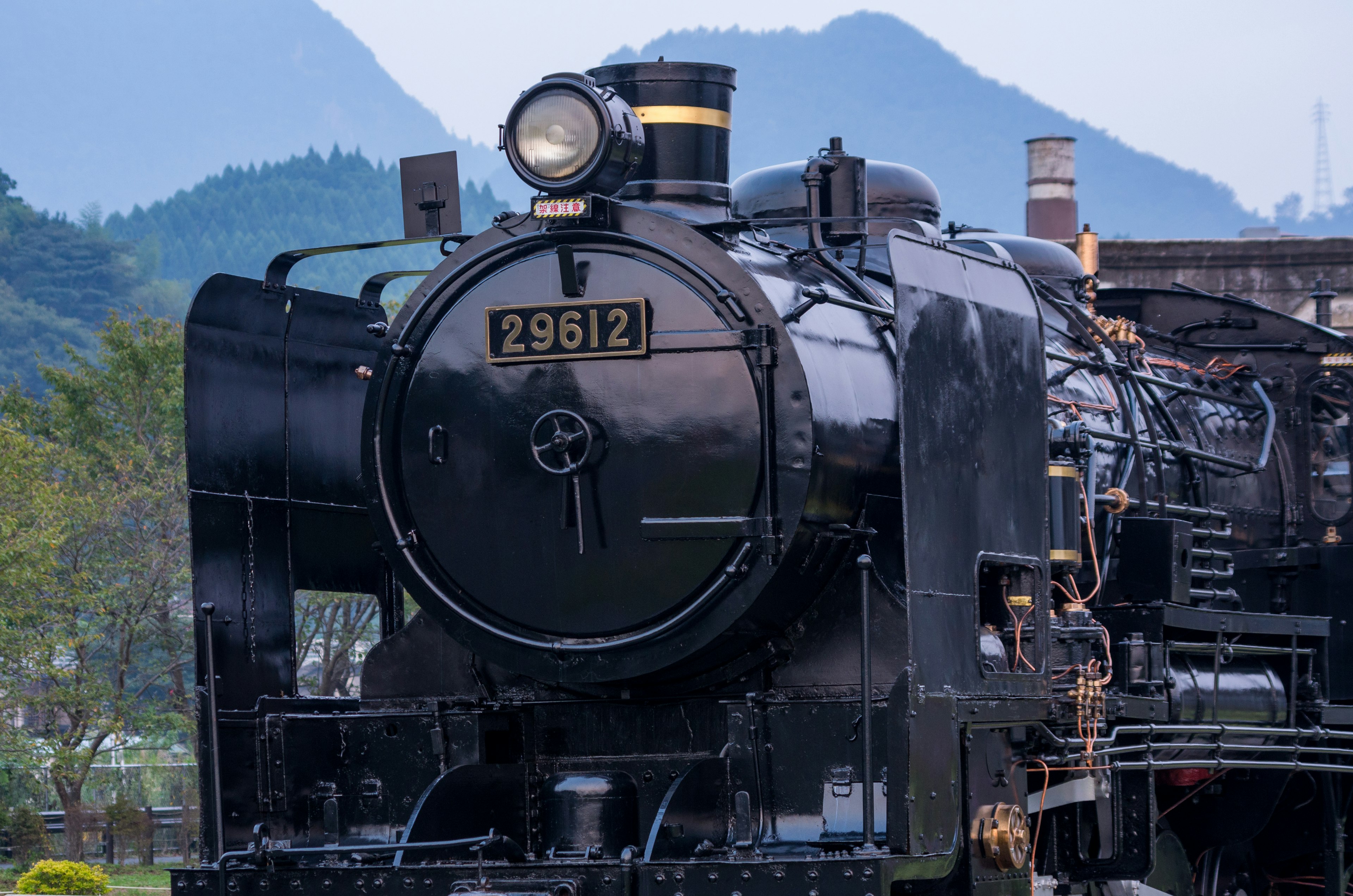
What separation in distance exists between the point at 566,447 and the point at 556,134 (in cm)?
100

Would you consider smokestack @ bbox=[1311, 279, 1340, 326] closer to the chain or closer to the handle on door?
the handle on door

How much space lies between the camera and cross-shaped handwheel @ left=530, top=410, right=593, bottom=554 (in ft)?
15.9

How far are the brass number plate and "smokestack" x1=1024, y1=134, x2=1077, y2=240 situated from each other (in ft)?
55.7

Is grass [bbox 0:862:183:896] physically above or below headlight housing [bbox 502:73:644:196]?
below

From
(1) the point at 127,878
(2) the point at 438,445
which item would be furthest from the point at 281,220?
(2) the point at 438,445

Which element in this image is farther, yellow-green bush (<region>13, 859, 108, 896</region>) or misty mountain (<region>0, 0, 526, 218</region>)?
misty mountain (<region>0, 0, 526, 218</region>)

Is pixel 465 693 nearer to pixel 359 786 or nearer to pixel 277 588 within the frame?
pixel 359 786

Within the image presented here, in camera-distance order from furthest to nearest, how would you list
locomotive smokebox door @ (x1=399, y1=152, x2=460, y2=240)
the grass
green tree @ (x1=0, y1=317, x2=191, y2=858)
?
green tree @ (x1=0, y1=317, x2=191, y2=858), the grass, locomotive smokebox door @ (x1=399, y1=152, x2=460, y2=240)

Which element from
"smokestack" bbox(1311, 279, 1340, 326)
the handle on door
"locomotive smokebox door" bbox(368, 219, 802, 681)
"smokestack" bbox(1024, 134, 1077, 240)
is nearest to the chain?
"locomotive smokebox door" bbox(368, 219, 802, 681)

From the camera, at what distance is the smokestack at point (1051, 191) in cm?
2131

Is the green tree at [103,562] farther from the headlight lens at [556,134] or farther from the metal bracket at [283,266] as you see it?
the headlight lens at [556,134]

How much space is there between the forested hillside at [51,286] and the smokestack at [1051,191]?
57.8m

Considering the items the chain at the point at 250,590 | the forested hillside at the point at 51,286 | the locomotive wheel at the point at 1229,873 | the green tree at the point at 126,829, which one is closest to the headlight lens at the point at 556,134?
the chain at the point at 250,590

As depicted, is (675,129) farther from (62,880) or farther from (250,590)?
(62,880)
